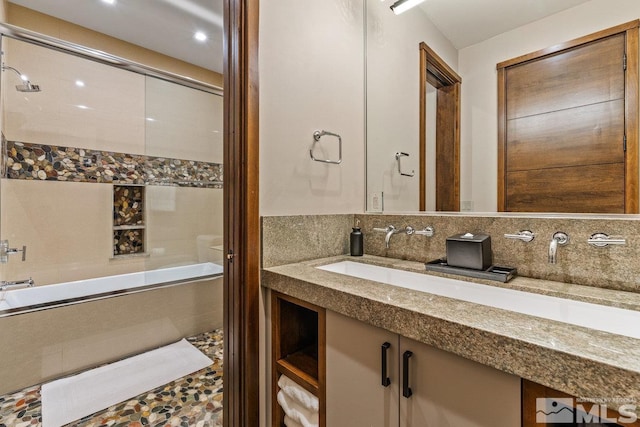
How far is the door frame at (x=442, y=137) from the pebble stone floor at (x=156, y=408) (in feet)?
5.15

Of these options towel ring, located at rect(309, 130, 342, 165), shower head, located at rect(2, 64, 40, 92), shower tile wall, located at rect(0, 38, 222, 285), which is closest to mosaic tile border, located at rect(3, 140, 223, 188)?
shower tile wall, located at rect(0, 38, 222, 285)

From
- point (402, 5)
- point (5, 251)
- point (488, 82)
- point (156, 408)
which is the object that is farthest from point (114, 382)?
point (402, 5)

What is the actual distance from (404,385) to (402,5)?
1794mm

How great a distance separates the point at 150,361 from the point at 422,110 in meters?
2.35

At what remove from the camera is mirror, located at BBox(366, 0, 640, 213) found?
3.60ft

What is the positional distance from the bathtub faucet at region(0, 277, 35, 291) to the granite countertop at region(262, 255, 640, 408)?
196 cm

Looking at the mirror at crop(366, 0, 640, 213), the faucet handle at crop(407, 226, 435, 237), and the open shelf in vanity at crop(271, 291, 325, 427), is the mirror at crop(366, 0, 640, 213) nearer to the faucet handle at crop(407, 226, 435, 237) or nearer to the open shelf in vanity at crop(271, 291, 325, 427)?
the faucet handle at crop(407, 226, 435, 237)

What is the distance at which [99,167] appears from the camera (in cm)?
211

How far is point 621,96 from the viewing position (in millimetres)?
939

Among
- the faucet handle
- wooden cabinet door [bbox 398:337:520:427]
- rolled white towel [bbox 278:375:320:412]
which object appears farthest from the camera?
the faucet handle

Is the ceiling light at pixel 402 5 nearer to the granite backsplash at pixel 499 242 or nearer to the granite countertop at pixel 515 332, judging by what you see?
the granite backsplash at pixel 499 242

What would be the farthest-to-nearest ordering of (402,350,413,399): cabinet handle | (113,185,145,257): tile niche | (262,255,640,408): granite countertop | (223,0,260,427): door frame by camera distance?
(113,185,145,257): tile niche, (223,0,260,427): door frame, (402,350,413,399): cabinet handle, (262,255,640,408): granite countertop

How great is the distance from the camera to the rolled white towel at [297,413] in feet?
3.34

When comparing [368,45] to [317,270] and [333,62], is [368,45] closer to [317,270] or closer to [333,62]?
[333,62]
